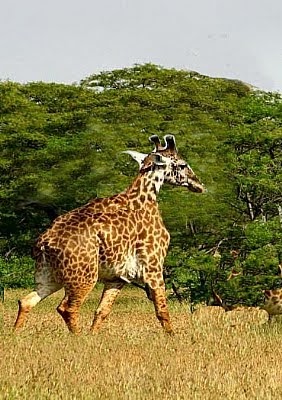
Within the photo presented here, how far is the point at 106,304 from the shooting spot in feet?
39.9

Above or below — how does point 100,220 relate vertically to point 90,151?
above

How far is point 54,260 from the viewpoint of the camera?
11383mm

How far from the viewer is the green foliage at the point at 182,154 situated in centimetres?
1827

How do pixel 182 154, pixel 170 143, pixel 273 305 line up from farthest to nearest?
pixel 182 154 < pixel 273 305 < pixel 170 143

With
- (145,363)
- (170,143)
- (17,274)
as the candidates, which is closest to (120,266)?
(170,143)

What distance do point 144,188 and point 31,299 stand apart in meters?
2.18

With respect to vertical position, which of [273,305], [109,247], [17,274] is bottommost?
[17,274]

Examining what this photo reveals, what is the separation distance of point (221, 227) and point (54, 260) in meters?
10.1

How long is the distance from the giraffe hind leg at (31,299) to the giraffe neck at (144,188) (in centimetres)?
159

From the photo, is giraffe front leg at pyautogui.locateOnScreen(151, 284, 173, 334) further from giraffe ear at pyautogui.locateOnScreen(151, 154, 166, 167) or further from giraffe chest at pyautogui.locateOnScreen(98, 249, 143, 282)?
giraffe ear at pyautogui.locateOnScreen(151, 154, 166, 167)

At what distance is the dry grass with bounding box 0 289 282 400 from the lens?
698 cm

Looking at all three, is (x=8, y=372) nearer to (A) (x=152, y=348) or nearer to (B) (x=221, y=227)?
(A) (x=152, y=348)

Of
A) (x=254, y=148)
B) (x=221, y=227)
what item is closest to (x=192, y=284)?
(x=221, y=227)

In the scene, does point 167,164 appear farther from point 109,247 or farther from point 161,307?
point 161,307
